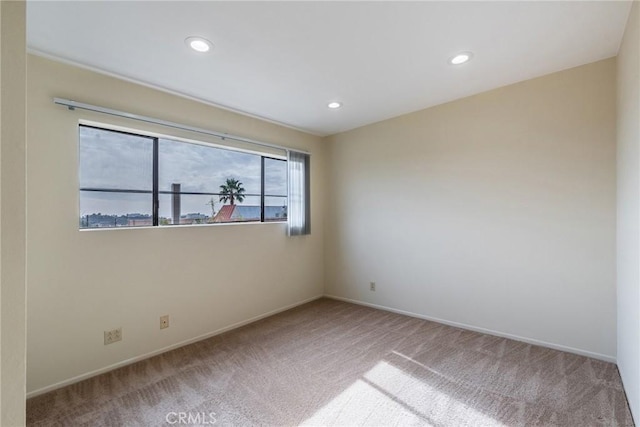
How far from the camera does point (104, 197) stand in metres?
2.60

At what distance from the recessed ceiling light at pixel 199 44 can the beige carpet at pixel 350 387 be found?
2528 mm

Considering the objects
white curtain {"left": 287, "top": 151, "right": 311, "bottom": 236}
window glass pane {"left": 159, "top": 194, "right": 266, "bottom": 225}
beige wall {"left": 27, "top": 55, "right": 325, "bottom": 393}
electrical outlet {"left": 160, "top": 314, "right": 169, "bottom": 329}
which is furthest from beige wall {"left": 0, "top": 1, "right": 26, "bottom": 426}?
white curtain {"left": 287, "top": 151, "right": 311, "bottom": 236}

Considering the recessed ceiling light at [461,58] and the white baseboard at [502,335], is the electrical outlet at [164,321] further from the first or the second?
the recessed ceiling light at [461,58]

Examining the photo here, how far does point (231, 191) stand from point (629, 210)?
3.55 meters

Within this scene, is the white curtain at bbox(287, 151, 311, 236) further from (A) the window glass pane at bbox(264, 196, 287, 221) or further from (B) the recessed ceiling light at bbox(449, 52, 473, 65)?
(B) the recessed ceiling light at bbox(449, 52, 473, 65)

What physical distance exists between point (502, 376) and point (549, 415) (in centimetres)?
45

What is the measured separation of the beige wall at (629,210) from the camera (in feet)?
6.03

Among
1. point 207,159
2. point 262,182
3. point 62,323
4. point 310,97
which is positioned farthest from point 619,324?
point 62,323

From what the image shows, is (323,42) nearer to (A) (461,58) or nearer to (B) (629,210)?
(A) (461,58)

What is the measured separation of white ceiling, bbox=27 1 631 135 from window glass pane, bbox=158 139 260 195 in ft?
1.85

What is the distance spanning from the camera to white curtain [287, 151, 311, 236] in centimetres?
409

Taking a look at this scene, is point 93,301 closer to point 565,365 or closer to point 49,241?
point 49,241

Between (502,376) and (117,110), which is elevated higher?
(117,110)

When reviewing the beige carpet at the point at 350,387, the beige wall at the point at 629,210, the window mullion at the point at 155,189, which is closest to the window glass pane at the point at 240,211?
the window mullion at the point at 155,189
